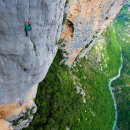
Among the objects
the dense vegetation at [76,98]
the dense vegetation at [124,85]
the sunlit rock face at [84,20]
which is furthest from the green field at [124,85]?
the sunlit rock face at [84,20]

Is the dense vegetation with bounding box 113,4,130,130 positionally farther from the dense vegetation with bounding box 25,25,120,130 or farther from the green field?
the dense vegetation with bounding box 25,25,120,130

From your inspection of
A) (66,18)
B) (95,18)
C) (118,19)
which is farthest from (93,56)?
(118,19)

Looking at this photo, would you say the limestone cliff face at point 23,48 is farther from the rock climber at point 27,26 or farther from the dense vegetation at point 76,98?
the dense vegetation at point 76,98

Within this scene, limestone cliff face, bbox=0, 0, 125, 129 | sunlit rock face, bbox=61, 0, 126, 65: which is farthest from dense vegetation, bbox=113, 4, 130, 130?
limestone cliff face, bbox=0, 0, 125, 129

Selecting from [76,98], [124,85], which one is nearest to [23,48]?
[76,98]

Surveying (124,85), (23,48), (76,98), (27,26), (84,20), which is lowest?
(124,85)

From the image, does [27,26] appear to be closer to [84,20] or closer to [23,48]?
[23,48]

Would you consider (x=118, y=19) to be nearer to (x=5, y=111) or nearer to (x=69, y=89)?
(x=69, y=89)
